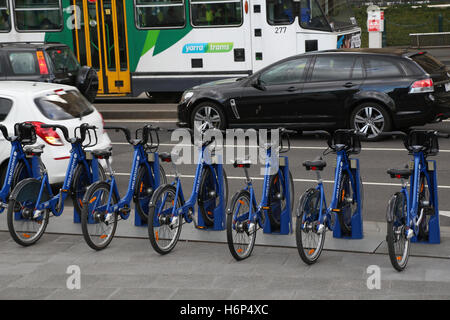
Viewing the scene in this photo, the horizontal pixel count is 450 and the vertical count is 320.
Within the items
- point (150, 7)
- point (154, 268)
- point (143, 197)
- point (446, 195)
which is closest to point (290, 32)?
point (150, 7)

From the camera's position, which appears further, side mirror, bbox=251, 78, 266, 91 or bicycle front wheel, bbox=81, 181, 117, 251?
side mirror, bbox=251, 78, 266, 91

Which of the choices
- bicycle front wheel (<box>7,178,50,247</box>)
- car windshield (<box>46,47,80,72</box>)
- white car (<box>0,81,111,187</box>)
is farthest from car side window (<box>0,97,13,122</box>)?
car windshield (<box>46,47,80,72</box>)

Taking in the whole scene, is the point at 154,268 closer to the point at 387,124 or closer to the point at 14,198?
the point at 14,198

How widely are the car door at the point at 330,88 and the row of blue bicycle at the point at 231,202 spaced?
5.74 m

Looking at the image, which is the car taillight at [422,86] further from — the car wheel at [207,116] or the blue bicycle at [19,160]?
the blue bicycle at [19,160]

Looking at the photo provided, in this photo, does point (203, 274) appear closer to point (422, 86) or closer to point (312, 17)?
point (422, 86)

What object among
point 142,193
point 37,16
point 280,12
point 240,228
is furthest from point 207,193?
point 37,16

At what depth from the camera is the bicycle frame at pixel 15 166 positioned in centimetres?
840

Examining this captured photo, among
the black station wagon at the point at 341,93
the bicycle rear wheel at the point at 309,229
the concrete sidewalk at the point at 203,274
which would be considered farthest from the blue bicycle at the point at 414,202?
the black station wagon at the point at 341,93

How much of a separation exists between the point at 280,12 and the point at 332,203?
11695 mm

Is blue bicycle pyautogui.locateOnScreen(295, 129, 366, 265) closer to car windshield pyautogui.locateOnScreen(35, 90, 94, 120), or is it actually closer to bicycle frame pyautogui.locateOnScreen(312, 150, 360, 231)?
bicycle frame pyautogui.locateOnScreen(312, 150, 360, 231)

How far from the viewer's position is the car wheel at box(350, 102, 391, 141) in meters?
14.0

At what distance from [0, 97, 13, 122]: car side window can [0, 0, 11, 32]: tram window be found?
10.9 metres

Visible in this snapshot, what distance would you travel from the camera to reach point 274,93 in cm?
1460
